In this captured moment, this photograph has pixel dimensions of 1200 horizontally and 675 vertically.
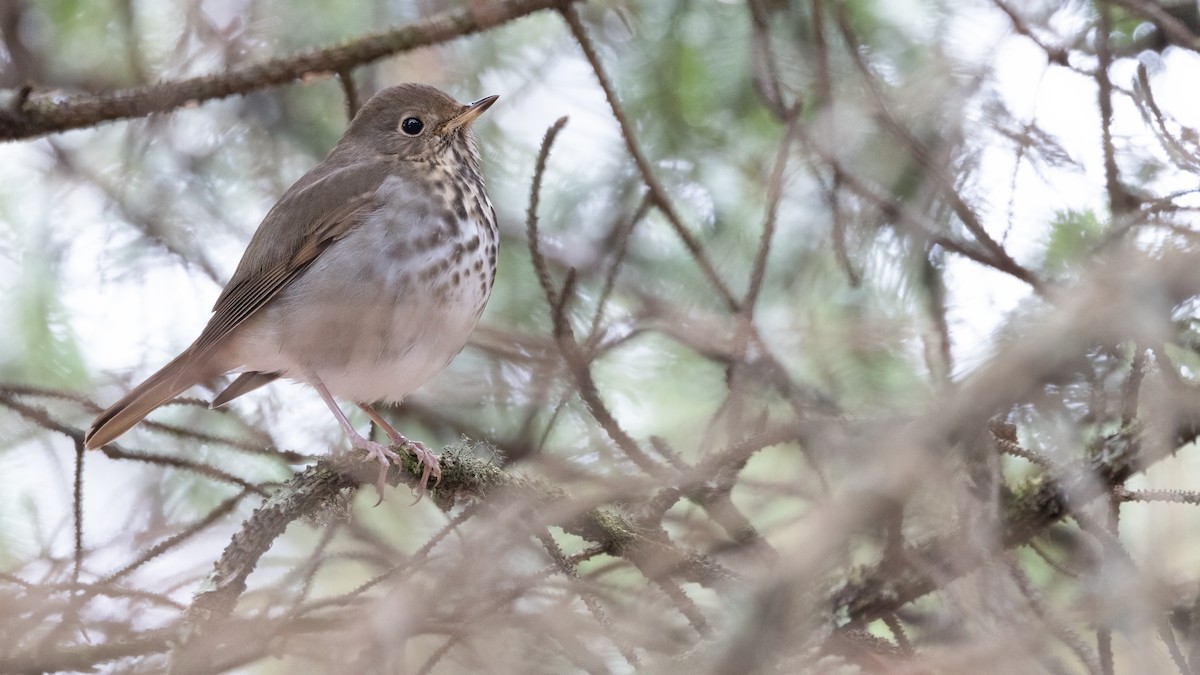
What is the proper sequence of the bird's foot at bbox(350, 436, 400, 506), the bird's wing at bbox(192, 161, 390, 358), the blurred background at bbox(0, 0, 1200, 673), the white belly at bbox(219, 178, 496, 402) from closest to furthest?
the blurred background at bbox(0, 0, 1200, 673), the bird's foot at bbox(350, 436, 400, 506), the white belly at bbox(219, 178, 496, 402), the bird's wing at bbox(192, 161, 390, 358)

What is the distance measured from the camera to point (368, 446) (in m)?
2.84

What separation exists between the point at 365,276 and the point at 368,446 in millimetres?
589

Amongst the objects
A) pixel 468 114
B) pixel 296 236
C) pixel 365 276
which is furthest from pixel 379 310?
pixel 468 114

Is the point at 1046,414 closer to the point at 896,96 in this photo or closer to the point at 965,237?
the point at 965,237

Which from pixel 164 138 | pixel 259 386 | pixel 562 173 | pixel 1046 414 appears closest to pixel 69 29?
pixel 164 138

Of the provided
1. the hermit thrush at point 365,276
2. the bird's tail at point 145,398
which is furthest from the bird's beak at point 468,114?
the bird's tail at point 145,398

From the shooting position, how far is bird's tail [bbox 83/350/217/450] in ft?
9.80

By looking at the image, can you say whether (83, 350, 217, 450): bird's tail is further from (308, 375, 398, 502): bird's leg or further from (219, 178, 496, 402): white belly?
(308, 375, 398, 502): bird's leg

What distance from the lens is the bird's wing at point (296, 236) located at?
342 centimetres

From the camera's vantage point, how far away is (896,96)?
317 cm

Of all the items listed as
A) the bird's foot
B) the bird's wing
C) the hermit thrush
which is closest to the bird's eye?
the hermit thrush

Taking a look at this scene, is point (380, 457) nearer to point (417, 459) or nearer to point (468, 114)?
point (417, 459)

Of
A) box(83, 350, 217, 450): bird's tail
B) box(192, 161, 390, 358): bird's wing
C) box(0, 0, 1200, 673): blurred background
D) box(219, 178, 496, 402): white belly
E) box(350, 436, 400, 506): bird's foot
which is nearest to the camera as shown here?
box(0, 0, 1200, 673): blurred background

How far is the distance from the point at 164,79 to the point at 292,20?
0.51 meters
